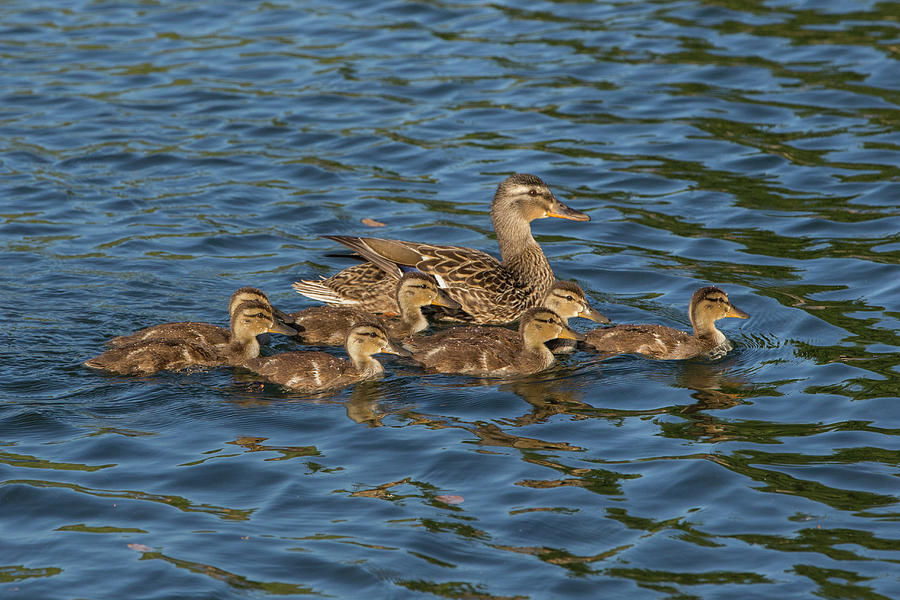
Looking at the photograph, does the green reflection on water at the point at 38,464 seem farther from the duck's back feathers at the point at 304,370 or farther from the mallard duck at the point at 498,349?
the mallard duck at the point at 498,349

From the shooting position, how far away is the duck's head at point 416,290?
8898 millimetres

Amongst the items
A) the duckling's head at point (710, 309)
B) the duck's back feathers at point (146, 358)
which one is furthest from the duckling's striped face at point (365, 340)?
the duckling's head at point (710, 309)

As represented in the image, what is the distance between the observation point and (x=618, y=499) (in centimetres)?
636

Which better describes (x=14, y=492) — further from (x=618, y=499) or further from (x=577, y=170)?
(x=577, y=170)

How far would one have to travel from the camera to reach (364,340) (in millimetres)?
8070

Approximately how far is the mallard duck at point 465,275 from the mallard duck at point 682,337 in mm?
1078

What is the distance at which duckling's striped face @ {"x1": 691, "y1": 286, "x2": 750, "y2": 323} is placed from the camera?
8453mm

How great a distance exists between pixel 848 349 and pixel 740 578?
10.2ft

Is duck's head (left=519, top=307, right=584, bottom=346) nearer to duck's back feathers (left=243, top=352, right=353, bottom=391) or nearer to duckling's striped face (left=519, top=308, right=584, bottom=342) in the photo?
duckling's striped face (left=519, top=308, right=584, bottom=342)

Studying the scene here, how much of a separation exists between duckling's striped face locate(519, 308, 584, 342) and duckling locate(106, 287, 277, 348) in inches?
65.2

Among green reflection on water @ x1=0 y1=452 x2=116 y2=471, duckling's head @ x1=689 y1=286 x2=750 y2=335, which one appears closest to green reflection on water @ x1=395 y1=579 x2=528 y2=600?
green reflection on water @ x1=0 y1=452 x2=116 y2=471

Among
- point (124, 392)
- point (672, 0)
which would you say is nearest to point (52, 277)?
point (124, 392)

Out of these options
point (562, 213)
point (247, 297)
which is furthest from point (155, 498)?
point (562, 213)

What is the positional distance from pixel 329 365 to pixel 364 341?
0.26m
